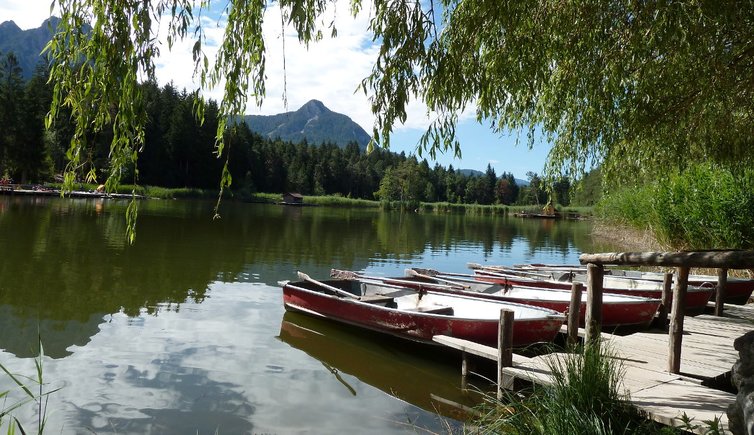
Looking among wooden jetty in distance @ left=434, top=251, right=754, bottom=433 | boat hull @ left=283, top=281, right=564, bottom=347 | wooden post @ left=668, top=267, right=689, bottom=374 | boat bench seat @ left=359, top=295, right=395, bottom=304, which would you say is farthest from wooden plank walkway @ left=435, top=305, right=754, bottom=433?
boat bench seat @ left=359, top=295, right=395, bottom=304

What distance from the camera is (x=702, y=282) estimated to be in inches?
435

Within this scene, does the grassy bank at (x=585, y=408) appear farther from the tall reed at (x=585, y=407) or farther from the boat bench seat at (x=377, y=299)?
the boat bench seat at (x=377, y=299)

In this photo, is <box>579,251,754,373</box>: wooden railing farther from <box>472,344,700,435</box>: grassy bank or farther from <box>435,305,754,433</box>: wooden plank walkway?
<box>472,344,700,435</box>: grassy bank

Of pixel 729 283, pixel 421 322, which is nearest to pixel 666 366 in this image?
pixel 421 322

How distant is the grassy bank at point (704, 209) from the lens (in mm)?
12797

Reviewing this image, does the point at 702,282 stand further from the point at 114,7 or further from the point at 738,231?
the point at 114,7

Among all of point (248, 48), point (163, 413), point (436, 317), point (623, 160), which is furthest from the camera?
point (623, 160)

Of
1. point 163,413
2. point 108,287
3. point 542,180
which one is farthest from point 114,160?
point 108,287

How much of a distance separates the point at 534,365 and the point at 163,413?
3969 mm

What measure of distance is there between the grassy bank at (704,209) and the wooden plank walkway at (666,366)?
430 centimetres

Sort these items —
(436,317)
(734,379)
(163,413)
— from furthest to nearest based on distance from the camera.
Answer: (436,317)
(163,413)
(734,379)

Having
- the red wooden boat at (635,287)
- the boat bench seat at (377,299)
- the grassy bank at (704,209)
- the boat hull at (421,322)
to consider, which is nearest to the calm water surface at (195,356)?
the boat hull at (421,322)

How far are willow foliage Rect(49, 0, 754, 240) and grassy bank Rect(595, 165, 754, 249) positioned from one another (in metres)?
3.56

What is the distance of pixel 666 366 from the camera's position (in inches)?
228
